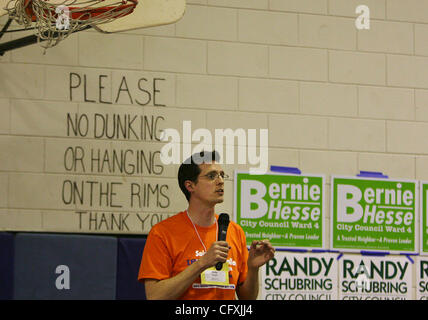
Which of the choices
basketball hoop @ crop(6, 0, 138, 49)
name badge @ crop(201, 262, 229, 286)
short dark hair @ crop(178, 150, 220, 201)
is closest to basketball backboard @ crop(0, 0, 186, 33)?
basketball hoop @ crop(6, 0, 138, 49)

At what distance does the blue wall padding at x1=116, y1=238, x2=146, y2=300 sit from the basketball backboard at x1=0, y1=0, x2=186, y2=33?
53.1 inches

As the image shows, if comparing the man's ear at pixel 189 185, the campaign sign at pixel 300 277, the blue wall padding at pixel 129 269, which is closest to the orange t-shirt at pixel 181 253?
the man's ear at pixel 189 185

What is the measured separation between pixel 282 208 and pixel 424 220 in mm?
1029

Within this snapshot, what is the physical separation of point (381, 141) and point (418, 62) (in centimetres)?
64

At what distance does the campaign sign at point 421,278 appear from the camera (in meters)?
5.70

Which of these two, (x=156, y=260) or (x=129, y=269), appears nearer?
(x=156, y=260)

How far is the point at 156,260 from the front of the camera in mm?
3682

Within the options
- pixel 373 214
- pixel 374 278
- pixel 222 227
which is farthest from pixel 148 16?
pixel 374 278

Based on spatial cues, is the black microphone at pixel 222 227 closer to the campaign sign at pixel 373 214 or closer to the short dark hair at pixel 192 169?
the short dark hair at pixel 192 169

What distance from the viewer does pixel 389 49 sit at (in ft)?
19.1

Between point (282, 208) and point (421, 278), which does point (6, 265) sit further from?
point (421, 278)

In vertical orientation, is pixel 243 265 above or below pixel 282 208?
below

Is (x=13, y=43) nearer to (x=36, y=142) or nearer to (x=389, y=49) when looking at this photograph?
(x=36, y=142)
